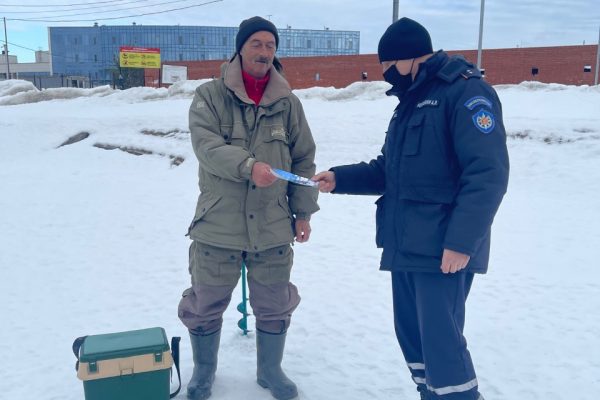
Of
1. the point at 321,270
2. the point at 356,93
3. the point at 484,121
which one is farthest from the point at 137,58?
the point at 484,121

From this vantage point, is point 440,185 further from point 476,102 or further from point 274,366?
point 274,366

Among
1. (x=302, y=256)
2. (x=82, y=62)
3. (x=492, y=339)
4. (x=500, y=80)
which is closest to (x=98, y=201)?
(x=302, y=256)

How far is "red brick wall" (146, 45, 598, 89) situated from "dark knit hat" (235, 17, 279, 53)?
76.1 ft

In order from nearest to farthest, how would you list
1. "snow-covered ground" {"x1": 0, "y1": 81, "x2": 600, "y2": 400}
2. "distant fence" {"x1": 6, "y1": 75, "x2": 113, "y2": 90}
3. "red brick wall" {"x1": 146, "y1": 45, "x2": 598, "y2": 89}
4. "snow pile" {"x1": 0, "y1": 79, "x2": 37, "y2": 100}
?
"snow-covered ground" {"x1": 0, "y1": 81, "x2": 600, "y2": 400} → "snow pile" {"x1": 0, "y1": 79, "x2": 37, "y2": 100} → "red brick wall" {"x1": 146, "y1": 45, "x2": 598, "y2": 89} → "distant fence" {"x1": 6, "y1": 75, "x2": 113, "y2": 90}

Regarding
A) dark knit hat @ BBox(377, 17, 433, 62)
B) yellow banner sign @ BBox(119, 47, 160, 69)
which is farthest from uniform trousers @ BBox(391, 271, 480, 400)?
yellow banner sign @ BBox(119, 47, 160, 69)

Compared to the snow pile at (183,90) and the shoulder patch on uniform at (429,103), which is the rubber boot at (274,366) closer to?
the shoulder patch on uniform at (429,103)

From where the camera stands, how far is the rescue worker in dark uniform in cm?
228

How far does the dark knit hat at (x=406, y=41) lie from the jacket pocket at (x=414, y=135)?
0.28 metres

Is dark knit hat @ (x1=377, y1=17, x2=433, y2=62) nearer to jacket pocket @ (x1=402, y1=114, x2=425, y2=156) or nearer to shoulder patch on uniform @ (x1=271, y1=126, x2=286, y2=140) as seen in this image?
jacket pocket @ (x1=402, y1=114, x2=425, y2=156)

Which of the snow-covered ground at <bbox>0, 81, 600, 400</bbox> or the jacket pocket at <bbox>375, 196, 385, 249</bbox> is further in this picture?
the snow-covered ground at <bbox>0, 81, 600, 400</bbox>

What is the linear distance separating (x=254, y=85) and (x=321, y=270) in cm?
286

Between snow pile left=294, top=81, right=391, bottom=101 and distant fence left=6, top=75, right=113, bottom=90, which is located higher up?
distant fence left=6, top=75, right=113, bottom=90

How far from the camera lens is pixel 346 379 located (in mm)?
3410

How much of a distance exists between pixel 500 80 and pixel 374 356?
25.1 metres
